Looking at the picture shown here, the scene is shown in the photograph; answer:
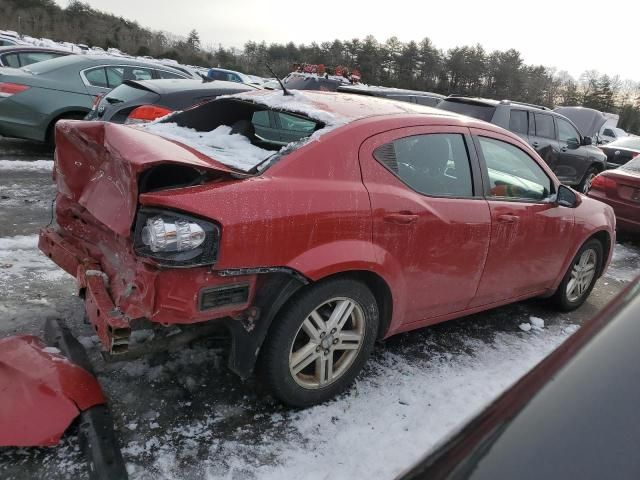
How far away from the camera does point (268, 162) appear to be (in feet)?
8.50

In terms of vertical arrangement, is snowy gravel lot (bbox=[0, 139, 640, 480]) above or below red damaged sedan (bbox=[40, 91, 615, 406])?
below

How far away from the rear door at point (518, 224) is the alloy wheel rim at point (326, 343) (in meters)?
1.13

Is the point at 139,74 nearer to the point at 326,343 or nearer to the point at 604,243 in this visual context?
the point at 604,243

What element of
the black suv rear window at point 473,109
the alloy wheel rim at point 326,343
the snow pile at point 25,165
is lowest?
the snow pile at point 25,165

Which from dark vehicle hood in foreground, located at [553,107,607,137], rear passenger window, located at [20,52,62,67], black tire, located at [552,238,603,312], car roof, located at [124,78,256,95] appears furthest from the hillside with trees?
black tire, located at [552,238,603,312]

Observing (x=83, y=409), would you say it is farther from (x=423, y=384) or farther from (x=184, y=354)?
(x=423, y=384)

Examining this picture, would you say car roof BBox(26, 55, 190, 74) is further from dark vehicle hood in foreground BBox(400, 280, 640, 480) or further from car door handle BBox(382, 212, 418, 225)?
dark vehicle hood in foreground BBox(400, 280, 640, 480)

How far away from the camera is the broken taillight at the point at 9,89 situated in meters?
7.73

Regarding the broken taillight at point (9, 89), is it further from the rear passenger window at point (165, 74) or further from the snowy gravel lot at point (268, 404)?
the snowy gravel lot at point (268, 404)

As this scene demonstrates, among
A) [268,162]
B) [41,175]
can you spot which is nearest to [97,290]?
[268,162]

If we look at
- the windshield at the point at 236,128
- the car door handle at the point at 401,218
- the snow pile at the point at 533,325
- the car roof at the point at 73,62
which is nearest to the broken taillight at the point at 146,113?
the car roof at the point at 73,62

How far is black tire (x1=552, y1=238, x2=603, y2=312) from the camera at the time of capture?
4434 mm

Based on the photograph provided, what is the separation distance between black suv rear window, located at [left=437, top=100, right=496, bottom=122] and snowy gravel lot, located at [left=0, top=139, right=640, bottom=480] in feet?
18.1

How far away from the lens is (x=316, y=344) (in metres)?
2.75
